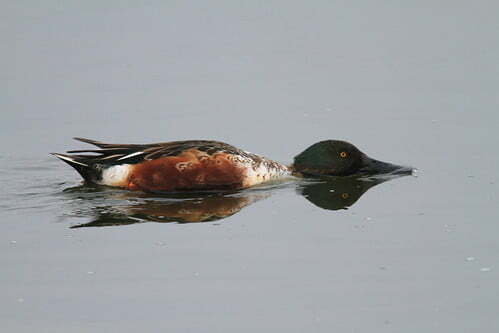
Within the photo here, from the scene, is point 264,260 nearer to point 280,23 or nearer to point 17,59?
point 17,59

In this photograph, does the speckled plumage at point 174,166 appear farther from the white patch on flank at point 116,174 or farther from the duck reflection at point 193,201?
the duck reflection at point 193,201

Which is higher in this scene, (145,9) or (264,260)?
(145,9)

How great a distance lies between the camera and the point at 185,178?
10.1 metres

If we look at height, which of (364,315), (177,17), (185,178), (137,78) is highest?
(177,17)

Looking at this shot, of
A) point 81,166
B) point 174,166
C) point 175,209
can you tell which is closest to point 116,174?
point 81,166

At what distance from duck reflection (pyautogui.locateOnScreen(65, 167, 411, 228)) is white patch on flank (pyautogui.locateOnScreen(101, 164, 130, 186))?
0.37ft

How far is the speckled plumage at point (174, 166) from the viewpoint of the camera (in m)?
10.1

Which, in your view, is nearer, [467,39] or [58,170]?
[58,170]

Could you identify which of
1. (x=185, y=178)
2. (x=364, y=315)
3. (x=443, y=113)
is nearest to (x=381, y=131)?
(x=443, y=113)

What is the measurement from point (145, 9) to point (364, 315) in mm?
9858

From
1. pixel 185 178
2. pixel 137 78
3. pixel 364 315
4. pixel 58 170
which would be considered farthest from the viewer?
pixel 137 78

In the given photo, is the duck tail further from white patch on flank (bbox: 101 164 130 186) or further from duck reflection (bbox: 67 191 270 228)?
duck reflection (bbox: 67 191 270 228)

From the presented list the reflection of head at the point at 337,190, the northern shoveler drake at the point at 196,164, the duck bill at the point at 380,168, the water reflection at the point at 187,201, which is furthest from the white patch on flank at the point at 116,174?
the duck bill at the point at 380,168

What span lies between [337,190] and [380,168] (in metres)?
0.50
